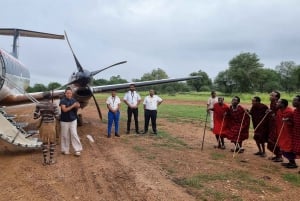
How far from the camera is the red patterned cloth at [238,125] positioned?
9.45m

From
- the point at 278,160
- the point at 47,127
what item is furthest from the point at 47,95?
the point at 278,160

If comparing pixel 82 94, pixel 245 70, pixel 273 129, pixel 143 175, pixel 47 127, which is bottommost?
pixel 143 175

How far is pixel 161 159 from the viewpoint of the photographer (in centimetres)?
823

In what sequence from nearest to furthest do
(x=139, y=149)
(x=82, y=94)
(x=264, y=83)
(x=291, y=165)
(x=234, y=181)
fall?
(x=234, y=181), (x=291, y=165), (x=139, y=149), (x=82, y=94), (x=264, y=83)

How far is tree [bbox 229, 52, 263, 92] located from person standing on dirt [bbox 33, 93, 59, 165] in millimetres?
72800

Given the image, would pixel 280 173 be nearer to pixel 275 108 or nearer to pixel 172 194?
pixel 275 108

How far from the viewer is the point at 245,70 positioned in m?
82.2

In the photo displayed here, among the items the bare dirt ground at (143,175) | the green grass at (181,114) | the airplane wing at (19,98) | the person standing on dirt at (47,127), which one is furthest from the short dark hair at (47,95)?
the green grass at (181,114)

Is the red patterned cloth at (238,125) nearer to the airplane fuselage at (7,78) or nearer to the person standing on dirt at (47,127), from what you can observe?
the person standing on dirt at (47,127)

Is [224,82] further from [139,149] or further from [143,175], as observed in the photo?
[143,175]

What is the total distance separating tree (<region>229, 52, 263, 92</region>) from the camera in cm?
7881

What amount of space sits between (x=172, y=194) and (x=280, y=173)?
3044 mm

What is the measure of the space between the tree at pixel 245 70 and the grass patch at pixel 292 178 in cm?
7193

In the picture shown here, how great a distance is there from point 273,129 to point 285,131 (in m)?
0.62
